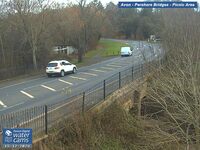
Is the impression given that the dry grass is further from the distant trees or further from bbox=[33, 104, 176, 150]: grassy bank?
the distant trees

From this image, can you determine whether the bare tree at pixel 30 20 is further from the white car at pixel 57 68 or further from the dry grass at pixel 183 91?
the dry grass at pixel 183 91

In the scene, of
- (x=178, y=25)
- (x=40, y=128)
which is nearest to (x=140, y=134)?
(x=40, y=128)

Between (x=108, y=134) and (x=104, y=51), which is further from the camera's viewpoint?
(x=104, y=51)

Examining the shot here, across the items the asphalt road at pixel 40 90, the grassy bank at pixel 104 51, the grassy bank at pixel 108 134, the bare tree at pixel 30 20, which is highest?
the bare tree at pixel 30 20

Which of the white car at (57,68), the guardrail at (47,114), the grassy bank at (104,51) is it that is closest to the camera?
the guardrail at (47,114)

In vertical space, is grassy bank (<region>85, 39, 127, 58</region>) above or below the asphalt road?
below

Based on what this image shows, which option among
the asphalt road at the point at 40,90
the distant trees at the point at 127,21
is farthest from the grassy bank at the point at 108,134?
the distant trees at the point at 127,21

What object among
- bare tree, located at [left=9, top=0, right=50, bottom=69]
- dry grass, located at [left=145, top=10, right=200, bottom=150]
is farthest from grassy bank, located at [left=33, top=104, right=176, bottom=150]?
bare tree, located at [left=9, top=0, right=50, bottom=69]

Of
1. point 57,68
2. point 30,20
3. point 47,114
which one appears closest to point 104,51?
point 30,20

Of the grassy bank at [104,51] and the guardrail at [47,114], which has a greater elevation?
the guardrail at [47,114]

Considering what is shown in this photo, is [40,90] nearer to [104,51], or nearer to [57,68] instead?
[57,68]

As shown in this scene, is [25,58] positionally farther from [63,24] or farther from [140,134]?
[140,134]

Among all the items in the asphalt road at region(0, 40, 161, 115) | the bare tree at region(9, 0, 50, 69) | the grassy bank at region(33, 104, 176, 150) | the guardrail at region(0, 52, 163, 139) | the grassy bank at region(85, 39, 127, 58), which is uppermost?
the bare tree at region(9, 0, 50, 69)

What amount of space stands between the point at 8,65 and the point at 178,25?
20154 millimetres
